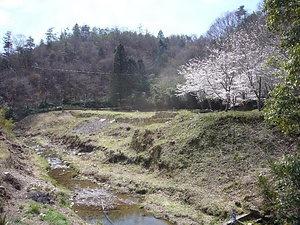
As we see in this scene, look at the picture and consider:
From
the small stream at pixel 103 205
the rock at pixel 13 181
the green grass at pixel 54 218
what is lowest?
the small stream at pixel 103 205

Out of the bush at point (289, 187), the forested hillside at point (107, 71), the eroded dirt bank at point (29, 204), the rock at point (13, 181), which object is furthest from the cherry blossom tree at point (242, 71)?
the rock at point (13, 181)

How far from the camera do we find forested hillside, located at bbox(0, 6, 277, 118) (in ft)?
120

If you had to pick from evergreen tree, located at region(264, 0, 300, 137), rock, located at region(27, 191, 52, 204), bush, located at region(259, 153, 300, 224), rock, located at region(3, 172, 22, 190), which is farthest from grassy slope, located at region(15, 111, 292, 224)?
evergreen tree, located at region(264, 0, 300, 137)

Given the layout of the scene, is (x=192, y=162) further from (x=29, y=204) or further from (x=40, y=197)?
(x=29, y=204)

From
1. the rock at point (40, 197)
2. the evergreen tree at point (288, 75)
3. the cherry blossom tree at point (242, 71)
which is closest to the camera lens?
the evergreen tree at point (288, 75)

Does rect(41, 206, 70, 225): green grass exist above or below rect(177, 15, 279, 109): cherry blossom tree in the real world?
below

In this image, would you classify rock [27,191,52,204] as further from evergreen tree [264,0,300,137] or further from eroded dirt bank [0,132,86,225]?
evergreen tree [264,0,300,137]

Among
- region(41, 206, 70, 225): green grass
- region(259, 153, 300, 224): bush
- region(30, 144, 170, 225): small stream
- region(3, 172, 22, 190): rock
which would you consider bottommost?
region(30, 144, 170, 225): small stream

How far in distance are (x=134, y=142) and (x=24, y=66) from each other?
39.7m

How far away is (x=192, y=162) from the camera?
14086 mm

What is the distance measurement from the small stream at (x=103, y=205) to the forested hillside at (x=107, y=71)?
44.0ft

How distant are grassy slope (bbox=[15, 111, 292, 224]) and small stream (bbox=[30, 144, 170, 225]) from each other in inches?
22.9

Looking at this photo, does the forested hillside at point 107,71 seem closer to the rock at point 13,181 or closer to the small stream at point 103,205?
the small stream at point 103,205

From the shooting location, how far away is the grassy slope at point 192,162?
35.7 ft
